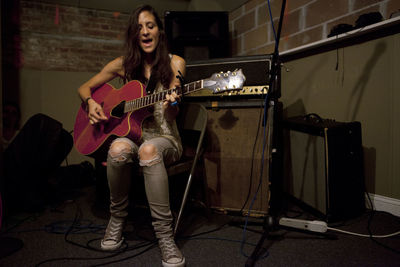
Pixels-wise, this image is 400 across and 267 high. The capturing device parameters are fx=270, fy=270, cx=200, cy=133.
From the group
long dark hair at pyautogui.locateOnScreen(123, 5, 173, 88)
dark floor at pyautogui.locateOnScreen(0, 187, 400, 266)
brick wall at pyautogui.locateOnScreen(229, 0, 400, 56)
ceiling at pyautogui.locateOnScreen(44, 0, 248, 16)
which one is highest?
ceiling at pyautogui.locateOnScreen(44, 0, 248, 16)

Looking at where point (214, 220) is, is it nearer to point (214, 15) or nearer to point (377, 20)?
point (377, 20)

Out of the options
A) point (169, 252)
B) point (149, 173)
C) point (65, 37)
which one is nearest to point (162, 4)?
point (65, 37)

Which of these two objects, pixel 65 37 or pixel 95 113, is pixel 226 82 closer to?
pixel 95 113

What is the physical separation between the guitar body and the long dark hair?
128 mm

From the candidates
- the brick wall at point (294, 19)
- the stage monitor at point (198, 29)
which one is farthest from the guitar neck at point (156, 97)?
the stage monitor at point (198, 29)

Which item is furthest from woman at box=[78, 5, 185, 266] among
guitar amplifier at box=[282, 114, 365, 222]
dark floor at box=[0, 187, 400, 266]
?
guitar amplifier at box=[282, 114, 365, 222]

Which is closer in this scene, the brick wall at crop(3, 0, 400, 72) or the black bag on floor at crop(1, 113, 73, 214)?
the black bag on floor at crop(1, 113, 73, 214)

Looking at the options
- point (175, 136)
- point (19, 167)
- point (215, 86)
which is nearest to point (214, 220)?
point (175, 136)

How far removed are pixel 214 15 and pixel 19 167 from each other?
2.19 meters

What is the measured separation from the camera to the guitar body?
4.84 ft

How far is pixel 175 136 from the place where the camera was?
62.3 inches

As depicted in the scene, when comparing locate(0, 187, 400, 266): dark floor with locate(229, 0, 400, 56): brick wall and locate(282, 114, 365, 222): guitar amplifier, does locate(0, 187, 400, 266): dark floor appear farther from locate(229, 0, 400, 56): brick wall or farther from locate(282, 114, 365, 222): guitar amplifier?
locate(229, 0, 400, 56): brick wall

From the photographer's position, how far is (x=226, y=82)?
1.29 meters

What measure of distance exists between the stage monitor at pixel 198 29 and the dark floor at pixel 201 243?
173 centimetres
